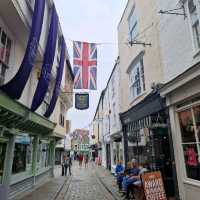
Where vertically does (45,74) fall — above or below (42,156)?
above

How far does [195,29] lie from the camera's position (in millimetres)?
5887

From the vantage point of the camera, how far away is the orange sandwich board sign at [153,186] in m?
6.36

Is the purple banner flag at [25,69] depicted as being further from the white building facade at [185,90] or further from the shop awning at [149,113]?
the shop awning at [149,113]

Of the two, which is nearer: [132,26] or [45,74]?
[45,74]

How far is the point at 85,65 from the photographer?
33.5 feet

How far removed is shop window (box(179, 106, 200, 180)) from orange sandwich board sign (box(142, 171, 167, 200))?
0.99 m

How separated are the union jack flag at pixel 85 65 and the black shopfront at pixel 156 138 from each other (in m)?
2.85

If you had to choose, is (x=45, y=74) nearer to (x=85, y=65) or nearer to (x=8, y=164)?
(x=85, y=65)

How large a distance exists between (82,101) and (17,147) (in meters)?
5.25

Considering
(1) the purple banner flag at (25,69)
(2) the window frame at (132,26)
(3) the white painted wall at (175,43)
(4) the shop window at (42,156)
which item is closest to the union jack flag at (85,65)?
(2) the window frame at (132,26)

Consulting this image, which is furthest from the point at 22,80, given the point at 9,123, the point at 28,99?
the point at 28,99

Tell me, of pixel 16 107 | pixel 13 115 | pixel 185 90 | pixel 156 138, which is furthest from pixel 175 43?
pixel 13 115

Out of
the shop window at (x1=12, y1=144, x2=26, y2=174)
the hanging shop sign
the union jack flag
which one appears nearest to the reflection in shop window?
the union jack flag

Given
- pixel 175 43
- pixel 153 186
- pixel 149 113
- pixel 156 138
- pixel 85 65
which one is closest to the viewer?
pixel 153 186
